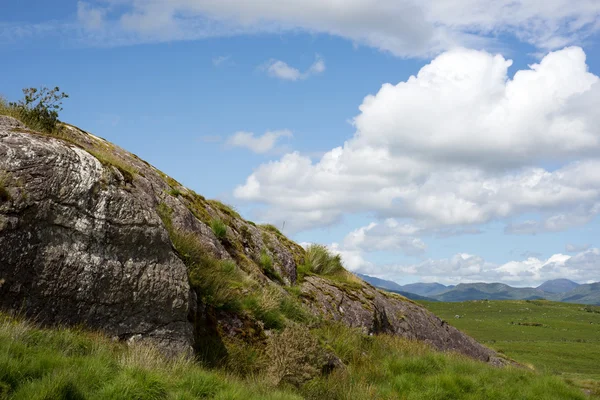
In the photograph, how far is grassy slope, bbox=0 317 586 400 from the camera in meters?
6.59

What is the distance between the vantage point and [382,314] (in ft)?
61.8

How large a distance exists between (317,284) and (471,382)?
6.26 meters

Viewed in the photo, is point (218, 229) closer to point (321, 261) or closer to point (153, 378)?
point (321, 261)

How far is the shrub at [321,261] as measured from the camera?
2011cm

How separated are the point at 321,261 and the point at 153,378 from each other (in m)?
13.5

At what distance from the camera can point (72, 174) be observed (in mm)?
9117

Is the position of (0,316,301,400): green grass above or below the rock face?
below

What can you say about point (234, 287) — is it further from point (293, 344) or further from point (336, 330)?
point (336, 330)

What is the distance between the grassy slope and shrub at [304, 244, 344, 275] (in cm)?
597

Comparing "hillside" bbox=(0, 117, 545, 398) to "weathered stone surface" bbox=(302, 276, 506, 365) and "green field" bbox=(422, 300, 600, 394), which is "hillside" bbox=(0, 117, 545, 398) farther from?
"green field" bbox=(422, 300, 600, 394)

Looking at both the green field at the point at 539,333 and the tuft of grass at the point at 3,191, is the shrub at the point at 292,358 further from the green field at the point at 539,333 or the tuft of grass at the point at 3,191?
the green field at the point at 539,333

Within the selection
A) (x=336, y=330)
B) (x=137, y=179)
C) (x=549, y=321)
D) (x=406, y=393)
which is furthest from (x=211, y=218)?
(x=549, y=321)

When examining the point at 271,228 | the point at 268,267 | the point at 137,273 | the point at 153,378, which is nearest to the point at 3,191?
the point at 137,273

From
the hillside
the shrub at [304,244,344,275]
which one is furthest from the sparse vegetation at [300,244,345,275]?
the hillside
